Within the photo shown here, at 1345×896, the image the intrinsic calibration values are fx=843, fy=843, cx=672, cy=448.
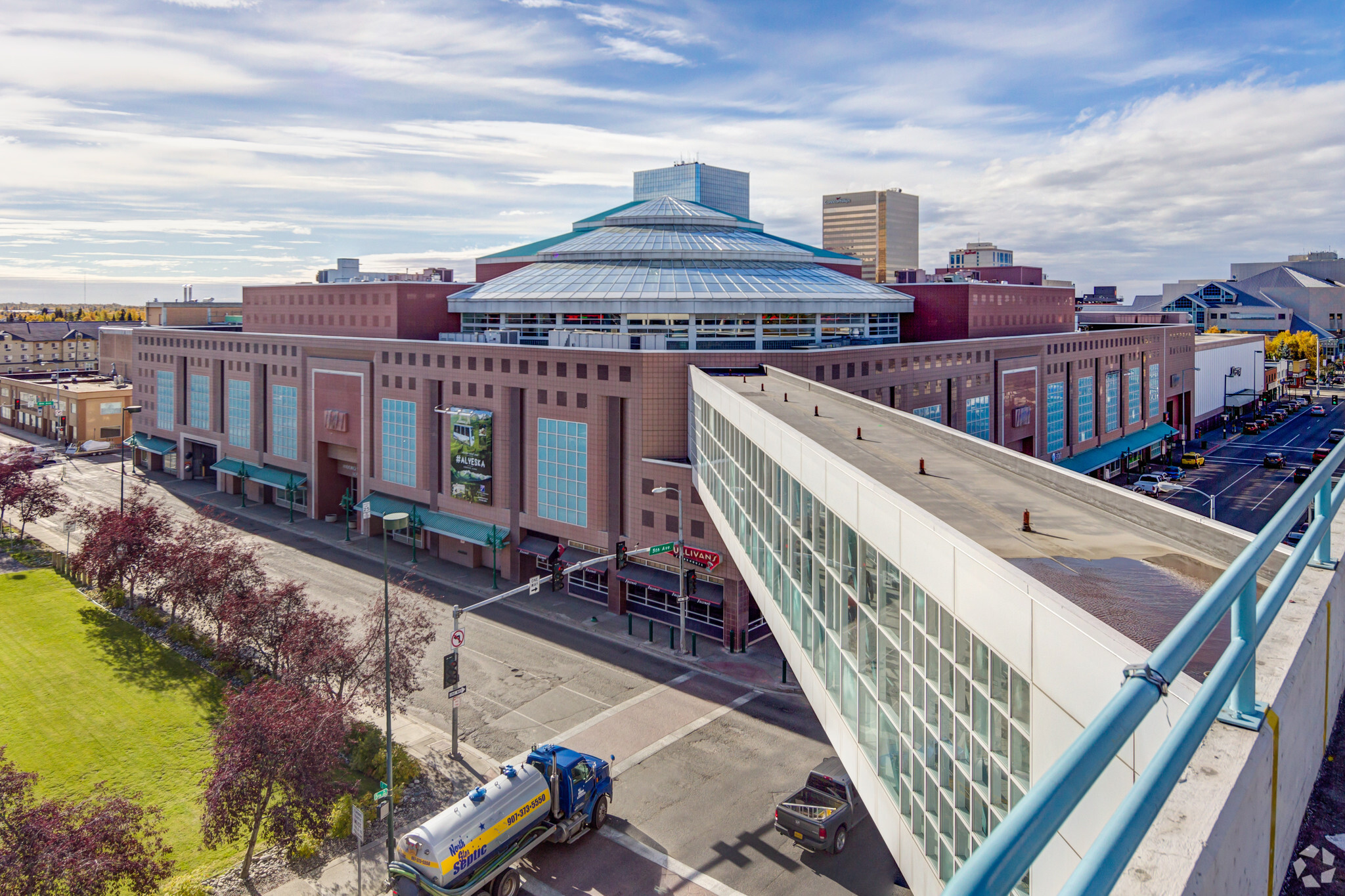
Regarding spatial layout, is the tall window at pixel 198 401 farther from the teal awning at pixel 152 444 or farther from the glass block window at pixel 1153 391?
the glass block window at pixel 1153 391

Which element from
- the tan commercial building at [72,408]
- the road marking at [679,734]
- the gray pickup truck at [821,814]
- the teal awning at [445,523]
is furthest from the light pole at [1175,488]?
the tan commercial building at [72,408]

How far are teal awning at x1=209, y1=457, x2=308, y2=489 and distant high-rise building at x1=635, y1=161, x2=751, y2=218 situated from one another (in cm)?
6227

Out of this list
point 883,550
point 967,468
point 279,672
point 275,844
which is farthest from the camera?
point 279,672

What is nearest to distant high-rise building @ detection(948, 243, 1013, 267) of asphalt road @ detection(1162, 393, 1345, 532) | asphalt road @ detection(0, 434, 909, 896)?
asphalt road @ detection(1162, 393, 1345, 532)

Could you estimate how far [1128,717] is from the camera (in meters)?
3.04

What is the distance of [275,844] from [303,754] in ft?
14.8

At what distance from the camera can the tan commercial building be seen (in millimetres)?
109375

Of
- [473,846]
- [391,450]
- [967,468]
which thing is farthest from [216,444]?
[967,468]

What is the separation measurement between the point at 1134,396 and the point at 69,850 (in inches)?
4134

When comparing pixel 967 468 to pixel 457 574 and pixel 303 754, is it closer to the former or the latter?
pixel 303 754

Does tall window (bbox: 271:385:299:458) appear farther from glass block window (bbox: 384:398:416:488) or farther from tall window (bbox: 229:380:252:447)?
glass block window (bbox: 384:398:416:488)

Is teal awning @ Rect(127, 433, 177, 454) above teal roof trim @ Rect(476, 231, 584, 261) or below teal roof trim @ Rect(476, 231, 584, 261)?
below

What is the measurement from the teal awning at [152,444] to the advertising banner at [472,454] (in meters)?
51.5

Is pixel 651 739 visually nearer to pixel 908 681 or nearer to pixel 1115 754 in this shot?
pixel 908 681
